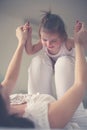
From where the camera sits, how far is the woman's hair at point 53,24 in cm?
58

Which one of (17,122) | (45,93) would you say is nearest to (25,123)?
(17,122)

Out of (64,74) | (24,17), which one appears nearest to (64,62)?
(64,74)

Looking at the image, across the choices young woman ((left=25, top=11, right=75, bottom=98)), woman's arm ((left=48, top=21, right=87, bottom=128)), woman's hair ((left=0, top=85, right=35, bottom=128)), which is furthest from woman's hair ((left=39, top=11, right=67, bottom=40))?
woman's hair ((left=0, top=85, right=35, bottom=128))

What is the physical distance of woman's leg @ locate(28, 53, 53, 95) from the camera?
22.9 inches

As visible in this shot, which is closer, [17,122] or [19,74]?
[17,122]

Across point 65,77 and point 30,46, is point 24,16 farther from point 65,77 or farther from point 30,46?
point 65,77

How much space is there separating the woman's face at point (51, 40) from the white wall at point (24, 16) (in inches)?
1.1

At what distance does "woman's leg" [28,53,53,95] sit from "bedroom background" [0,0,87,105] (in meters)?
0.01

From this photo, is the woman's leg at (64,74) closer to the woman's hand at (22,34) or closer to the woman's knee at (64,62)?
the woman's knee at (64,62)

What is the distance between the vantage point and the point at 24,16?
592 mm

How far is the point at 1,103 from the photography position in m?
0.46

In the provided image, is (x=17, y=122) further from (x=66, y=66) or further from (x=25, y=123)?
(x=66, y=66)

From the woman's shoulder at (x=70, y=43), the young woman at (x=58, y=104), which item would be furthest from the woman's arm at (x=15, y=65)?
the woman's shoulder at (x=70, y=43)

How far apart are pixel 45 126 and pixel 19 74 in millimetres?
158
